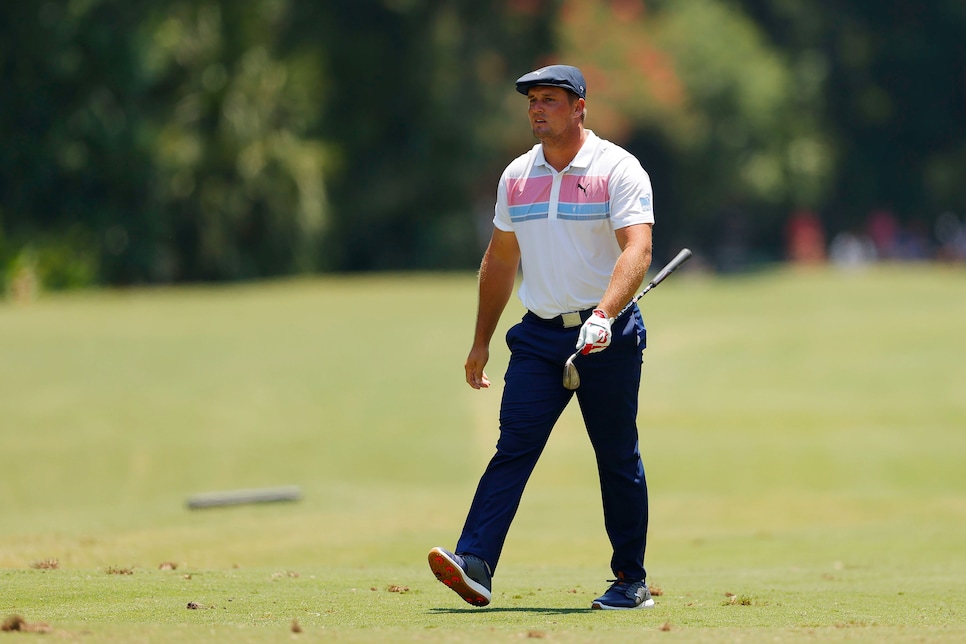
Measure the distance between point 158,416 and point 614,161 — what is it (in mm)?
12437

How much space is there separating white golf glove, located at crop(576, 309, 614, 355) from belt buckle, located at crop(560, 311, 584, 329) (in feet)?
1.22

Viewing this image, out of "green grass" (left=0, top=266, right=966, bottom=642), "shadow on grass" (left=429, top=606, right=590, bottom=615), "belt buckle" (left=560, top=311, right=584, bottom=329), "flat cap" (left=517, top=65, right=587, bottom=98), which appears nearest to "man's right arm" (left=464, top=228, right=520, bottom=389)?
"belt buckle" (left=560, top=311, right=584, bottom=329)

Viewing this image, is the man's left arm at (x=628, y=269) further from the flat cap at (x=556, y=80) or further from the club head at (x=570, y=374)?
the flat cap at (x=556, y=80)

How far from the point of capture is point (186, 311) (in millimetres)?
25203

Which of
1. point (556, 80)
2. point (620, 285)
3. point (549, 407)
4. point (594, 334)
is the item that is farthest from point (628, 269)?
point (556, 80)

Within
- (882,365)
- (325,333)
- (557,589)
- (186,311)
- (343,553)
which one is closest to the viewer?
(557,589)

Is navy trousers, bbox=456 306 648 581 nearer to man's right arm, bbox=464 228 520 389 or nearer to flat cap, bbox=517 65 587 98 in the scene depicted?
man's right arm, bbox=464 228 520 389

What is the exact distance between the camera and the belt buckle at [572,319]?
728 centimetres

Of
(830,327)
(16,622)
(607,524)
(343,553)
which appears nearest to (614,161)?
(607,524)

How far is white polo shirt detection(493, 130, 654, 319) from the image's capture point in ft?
23.6

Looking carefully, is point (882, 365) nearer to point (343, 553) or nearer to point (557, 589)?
point (343, 553)

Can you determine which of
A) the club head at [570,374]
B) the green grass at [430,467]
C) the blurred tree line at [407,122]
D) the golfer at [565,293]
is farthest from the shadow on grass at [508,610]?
the blurred tree line at [407,122]

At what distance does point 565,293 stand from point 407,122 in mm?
36183

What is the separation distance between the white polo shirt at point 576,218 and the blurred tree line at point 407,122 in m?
23.8
